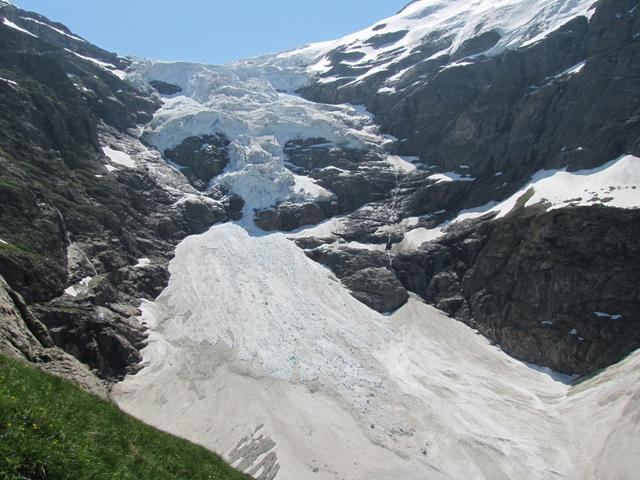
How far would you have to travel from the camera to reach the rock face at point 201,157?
392 ft

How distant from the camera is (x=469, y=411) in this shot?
2496 inches

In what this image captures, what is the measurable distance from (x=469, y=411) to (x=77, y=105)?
293 ft

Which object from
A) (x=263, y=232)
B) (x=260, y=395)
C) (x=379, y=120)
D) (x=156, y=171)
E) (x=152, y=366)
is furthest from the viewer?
(x=379, y=120)

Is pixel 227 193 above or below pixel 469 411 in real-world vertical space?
above

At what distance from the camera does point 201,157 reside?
123062 mm

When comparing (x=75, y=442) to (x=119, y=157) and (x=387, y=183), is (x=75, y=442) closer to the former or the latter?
(x=387, y=183)

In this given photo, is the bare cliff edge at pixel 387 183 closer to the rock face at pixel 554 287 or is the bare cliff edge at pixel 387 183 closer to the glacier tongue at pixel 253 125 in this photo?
the rock face at pixel 554 287

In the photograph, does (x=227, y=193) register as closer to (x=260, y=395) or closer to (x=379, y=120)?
(x=379, y=120)

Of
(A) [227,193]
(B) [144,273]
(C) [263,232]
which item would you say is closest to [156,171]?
(A) [227,193]

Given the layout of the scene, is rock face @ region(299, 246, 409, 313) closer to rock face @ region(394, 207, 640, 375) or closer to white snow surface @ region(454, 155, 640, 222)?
rock face @ region(394, 207, 640, 375)

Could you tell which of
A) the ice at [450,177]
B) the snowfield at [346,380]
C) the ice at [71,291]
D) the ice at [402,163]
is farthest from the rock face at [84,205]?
the ice at [450,177]

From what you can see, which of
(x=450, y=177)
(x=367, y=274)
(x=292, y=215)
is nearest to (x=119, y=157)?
(x=292, y=215)

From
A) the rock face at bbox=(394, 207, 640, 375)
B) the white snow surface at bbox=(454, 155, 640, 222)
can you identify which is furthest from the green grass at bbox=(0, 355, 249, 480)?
the white snow surface at bbox=(454, 155, 640, 222)

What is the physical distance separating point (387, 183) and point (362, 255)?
2497cm
